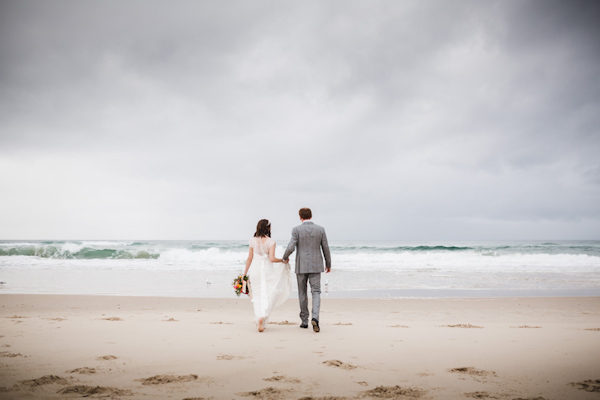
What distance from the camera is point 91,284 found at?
16.1m

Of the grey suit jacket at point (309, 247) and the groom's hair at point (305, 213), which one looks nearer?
the grey suit jacket at point (309, 247)

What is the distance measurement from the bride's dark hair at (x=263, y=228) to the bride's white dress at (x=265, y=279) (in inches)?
3.4

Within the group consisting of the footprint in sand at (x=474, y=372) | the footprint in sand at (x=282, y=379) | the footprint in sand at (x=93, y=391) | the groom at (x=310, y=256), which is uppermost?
the groom at (x=310, y=256)

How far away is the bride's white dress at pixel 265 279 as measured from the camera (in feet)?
22.3

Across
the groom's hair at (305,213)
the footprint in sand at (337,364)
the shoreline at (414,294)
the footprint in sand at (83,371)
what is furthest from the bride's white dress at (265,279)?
the shoreline at (414,294)

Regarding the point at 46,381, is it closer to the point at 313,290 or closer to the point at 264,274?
the point at 264,274

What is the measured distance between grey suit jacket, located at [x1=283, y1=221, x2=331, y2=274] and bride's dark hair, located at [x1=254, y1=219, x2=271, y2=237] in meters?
0.45

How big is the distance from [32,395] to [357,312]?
7.35 meters

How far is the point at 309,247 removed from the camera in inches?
275

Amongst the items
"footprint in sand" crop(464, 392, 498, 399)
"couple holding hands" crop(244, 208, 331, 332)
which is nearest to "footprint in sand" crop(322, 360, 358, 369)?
"footprint in sand" crop(464, 392, 498, 399)

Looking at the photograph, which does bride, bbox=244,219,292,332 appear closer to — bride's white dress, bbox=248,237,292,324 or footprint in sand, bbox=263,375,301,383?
bride's white dress, bbox=248,237,292,324

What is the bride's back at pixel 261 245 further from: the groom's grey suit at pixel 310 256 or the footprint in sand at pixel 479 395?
the footprint in sand at pixel 479 395

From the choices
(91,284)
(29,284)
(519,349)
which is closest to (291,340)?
(519,349)

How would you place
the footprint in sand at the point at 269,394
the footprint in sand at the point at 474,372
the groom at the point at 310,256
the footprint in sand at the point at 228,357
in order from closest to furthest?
the footprint in sand at the point at 269,394 < the footprint in sand at the point at 474,372 < the footprint in sand at the point at 228,357 < the groom at the point at 310,256
